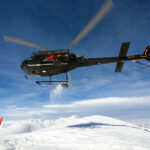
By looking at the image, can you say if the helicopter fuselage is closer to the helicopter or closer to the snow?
the helicopter

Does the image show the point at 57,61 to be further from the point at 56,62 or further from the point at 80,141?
the point at 80,141

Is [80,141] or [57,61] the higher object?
[57,61]

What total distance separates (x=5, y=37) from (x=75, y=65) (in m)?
11.2

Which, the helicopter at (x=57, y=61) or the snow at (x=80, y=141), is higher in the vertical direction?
the helicopter at (x=57, y=61)

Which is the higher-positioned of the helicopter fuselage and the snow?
the helicopter fuselage

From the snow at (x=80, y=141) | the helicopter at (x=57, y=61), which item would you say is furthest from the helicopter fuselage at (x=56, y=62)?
the snow at (x=80, y=141)

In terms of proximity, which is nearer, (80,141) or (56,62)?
(56,62)

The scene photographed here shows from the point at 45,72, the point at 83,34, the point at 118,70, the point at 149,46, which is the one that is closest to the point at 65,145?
the point at 45,72

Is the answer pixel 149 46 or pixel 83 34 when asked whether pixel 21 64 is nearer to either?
pixel 83 34

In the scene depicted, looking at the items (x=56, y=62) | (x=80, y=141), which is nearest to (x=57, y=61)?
(x=56, y=62)

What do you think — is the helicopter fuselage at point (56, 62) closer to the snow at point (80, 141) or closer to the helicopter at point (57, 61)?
the helicopter at point (57, 61)

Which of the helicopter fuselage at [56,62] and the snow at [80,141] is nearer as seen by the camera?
the helicopter fuselage at [56,62]

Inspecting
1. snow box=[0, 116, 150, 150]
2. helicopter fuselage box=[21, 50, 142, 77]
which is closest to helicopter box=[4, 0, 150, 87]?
helicopter fuselage box=[21, 50, 142, 77]

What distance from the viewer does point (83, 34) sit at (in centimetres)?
1468
